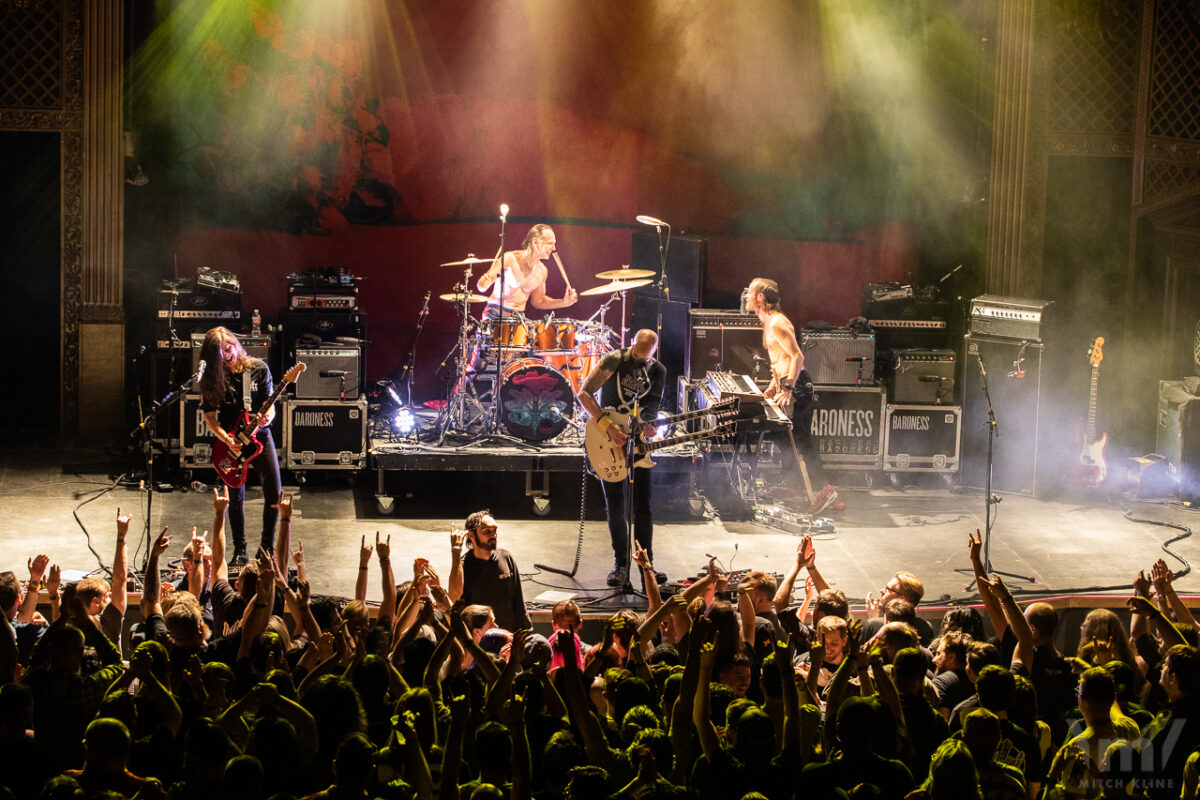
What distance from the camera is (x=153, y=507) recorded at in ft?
35.8

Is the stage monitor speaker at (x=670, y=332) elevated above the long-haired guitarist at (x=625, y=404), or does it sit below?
above

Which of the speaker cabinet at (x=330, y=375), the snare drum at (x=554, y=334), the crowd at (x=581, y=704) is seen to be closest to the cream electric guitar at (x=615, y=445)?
the crowd at (x=581, y=704)

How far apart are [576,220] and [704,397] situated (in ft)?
11.3

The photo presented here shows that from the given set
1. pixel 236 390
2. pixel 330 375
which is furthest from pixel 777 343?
pixel 236 390

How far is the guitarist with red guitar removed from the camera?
8.90 meters

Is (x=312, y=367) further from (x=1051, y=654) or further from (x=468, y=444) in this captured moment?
(x=1051, y=654)

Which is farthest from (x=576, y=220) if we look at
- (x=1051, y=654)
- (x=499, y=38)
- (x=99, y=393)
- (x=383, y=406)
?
(x=1051, y=654)

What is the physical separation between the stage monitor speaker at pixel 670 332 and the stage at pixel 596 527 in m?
1.26

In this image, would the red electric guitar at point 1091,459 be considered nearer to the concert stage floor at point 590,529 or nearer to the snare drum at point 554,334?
the concert stage floor at point 590,529

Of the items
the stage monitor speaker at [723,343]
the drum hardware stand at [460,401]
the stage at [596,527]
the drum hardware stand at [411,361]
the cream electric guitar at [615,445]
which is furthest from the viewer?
the drum hardware stand at [411,361]

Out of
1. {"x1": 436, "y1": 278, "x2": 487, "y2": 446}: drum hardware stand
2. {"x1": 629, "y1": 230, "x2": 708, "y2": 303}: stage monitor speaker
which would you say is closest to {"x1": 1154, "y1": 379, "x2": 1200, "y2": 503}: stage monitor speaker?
{"x1": 629, "y1": 230, "x2": 708, "y2": 303}: stage monitor speaker

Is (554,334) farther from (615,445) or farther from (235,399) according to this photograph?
(235,399)

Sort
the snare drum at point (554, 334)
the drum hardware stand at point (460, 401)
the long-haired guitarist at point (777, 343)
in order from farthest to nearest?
the snare drum at point (554, 334), the drum hardware stand at point (460, 401), the long-haired guitarist at point (777, 343)

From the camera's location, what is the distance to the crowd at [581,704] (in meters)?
3.86
